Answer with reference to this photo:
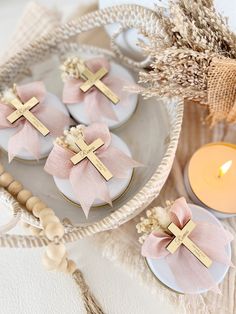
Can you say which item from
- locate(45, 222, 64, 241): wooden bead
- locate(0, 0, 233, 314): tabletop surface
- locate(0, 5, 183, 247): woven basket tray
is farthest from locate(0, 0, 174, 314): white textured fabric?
A: locate(45, 222, 64, 241): wooden bead

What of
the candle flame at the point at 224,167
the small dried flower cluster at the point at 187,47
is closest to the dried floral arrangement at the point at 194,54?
the small dried flower cluster at the point at 187,47

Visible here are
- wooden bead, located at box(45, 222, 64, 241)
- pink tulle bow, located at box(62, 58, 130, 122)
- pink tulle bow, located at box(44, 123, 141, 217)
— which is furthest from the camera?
pink tulle bow, located at box(62, 58, 130, 122)

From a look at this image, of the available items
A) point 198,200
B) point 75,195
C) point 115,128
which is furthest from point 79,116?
point 198,200

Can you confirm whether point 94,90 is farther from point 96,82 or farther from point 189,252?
point 189,252

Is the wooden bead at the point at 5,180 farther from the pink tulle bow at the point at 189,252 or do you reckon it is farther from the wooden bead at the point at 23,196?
the pink tulle bow at the point at 189,252

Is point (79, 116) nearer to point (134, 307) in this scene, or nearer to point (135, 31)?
point (135, 31)

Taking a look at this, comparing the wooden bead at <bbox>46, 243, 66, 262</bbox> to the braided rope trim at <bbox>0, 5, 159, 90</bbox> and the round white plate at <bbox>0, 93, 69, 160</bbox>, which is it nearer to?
the round white plate at <bbox>0, 93, 69, 160</bbox>

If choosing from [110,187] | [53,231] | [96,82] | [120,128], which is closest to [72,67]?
[96,82]
